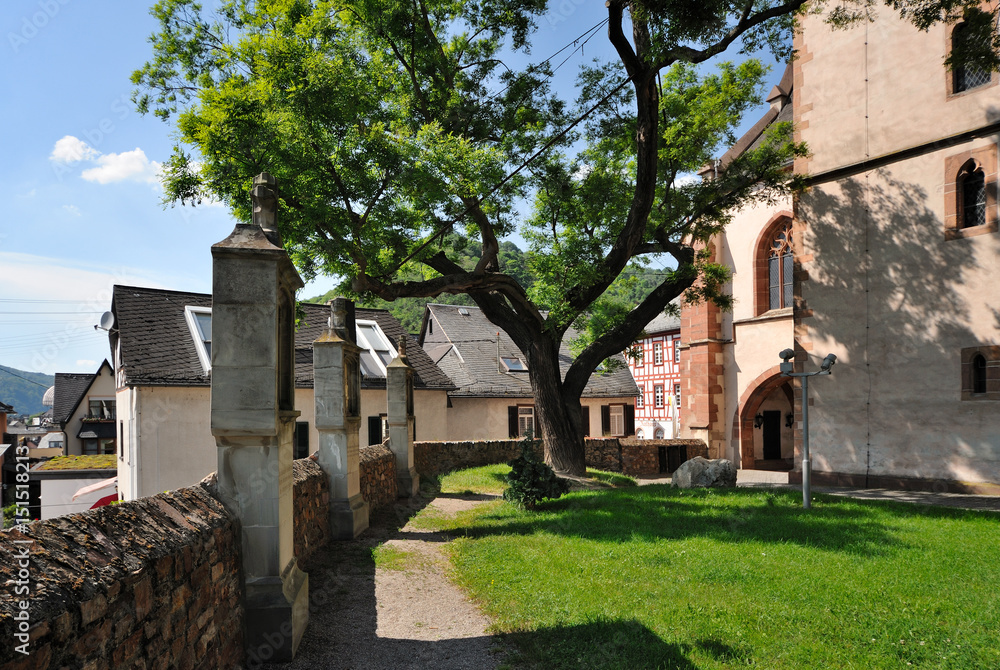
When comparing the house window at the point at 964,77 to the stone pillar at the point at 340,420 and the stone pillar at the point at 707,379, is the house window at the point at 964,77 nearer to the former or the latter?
the stone pillar at the point at 707,379

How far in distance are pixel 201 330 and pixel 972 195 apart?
20940mm

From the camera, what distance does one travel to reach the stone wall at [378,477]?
39.2 feet

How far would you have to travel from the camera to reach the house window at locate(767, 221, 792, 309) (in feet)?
73.8

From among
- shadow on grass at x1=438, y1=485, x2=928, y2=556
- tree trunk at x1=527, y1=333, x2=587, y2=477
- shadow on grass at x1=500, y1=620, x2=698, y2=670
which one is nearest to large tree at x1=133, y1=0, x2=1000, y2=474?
tree trunk at x1=527, y1=333, x2=587, y2=477

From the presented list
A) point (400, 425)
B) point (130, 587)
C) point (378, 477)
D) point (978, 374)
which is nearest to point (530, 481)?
point (378, 477)

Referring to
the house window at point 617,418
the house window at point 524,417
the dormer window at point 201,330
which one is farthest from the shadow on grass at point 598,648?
the house window at point 617,418

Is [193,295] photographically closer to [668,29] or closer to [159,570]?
[668,29]

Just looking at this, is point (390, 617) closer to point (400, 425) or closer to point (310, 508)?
point (310, 508)

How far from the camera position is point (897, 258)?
16.1 metres

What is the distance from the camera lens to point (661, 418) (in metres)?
39.4

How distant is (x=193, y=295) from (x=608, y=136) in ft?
47.8

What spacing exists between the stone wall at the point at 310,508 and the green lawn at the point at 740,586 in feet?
6.08

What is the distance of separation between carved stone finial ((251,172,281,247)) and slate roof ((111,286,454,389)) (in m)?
13.0

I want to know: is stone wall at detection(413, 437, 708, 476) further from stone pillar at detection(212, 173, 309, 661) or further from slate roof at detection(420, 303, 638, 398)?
stone pillar at detection(212, 173, 309, 661)
